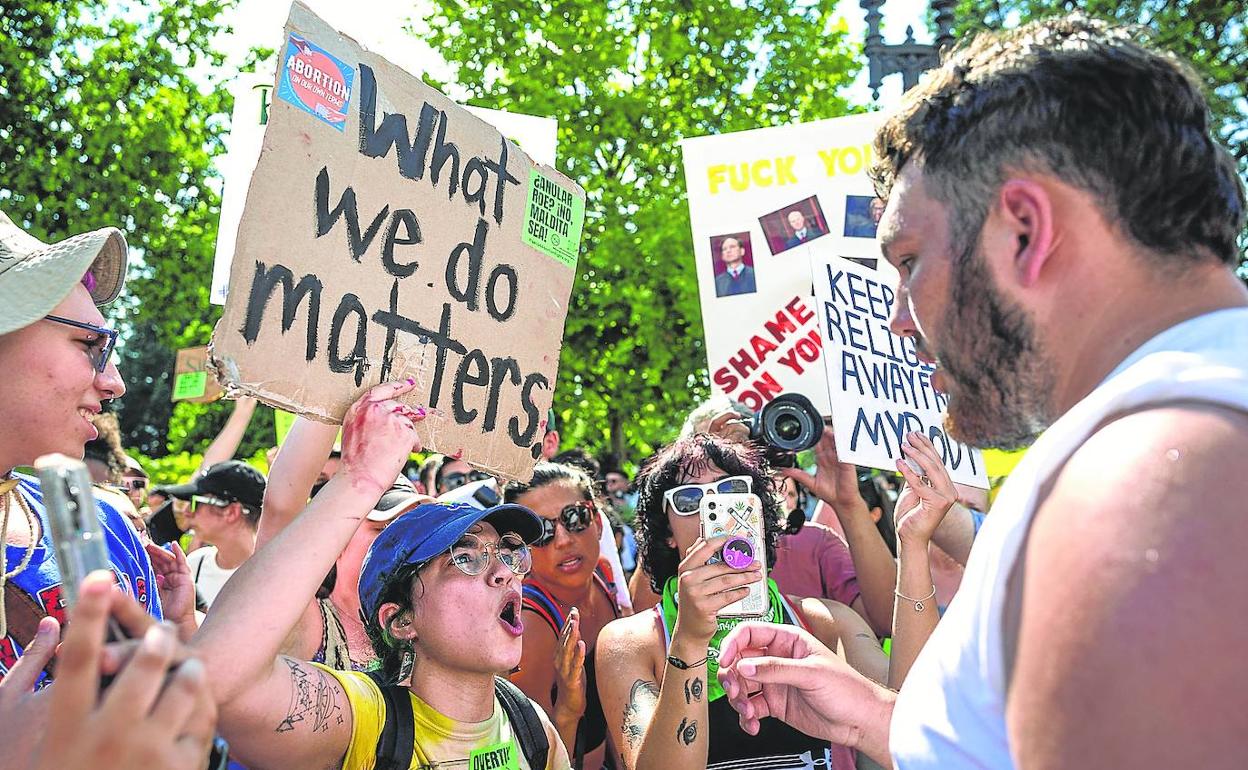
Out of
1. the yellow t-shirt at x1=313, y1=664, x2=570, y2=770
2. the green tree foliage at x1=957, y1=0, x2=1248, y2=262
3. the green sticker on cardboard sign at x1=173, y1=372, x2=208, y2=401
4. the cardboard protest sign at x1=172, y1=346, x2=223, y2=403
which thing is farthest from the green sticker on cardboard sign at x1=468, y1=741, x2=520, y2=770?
the green tree foliage at x1=957, y1=0, x2=1248, y2=262

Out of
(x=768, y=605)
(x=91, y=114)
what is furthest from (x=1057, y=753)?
(x=91, y=114)

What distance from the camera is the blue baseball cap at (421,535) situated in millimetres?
2789

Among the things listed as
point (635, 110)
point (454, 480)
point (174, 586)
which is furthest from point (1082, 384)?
point (635, 110)

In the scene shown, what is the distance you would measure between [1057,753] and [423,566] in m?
2.06

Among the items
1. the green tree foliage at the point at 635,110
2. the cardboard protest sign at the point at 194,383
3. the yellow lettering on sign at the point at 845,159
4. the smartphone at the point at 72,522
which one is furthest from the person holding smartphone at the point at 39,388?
the green tree foliage at the point at 635,110

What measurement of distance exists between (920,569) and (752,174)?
9.38 ft

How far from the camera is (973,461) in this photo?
4.28m

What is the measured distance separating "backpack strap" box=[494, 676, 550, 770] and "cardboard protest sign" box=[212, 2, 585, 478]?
59cm

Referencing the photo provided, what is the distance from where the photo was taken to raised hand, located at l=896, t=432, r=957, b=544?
322 centimetres

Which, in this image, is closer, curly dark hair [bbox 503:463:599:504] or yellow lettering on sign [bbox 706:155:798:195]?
curly dark hair [bbox 503:463:599:504]

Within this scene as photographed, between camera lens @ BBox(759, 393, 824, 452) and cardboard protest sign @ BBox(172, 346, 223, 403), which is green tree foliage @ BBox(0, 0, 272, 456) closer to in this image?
cardboard protest sign @ BBox(172, 346, 223, 403)

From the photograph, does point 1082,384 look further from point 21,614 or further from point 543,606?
point 543,606

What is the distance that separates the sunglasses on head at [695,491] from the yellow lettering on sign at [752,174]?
7.96 ft

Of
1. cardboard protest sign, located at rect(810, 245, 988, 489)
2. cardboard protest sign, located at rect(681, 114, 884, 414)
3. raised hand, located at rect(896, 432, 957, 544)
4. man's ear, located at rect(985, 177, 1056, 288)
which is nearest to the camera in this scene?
man's ear, located at rect(985, 177, 1056, 288)
